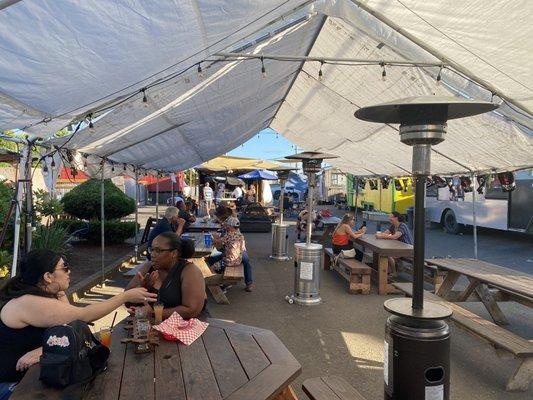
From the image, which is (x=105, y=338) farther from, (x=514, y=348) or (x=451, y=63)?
(x=451, y=63)

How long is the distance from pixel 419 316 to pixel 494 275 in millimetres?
3774

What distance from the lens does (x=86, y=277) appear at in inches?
312

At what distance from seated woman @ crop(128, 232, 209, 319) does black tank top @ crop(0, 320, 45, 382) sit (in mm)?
984

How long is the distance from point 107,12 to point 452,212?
16340 mm

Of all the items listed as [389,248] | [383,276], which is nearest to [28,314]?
[389,248]

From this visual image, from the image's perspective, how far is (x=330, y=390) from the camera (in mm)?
2789

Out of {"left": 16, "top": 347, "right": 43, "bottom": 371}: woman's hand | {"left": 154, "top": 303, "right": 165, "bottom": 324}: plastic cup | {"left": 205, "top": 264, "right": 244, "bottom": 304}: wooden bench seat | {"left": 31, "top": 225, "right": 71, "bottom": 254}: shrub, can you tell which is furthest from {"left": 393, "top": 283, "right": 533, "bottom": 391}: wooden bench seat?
{"left": 31, "top": 225, "right": 71, "bottom": 254}: shrub

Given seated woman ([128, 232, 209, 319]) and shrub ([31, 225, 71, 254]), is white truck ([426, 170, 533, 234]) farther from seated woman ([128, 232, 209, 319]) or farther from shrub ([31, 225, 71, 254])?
shrub ([31, 225, 71, 254])

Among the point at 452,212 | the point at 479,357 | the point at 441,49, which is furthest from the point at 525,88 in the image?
the point at 452,212

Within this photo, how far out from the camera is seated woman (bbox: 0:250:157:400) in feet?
8.09

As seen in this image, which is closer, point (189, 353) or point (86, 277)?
point (189, 353)

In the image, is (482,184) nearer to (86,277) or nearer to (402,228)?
(402,228)

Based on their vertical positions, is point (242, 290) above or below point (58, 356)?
below

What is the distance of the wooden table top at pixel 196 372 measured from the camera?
2.15m
